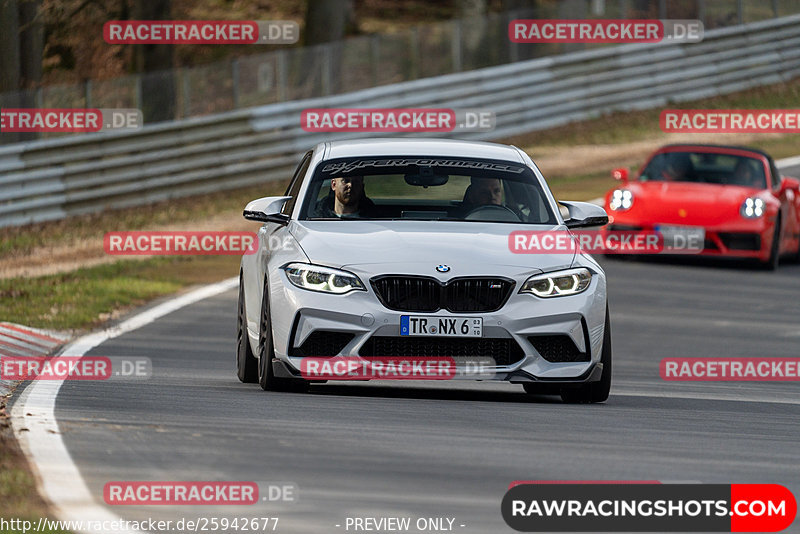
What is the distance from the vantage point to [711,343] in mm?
15688

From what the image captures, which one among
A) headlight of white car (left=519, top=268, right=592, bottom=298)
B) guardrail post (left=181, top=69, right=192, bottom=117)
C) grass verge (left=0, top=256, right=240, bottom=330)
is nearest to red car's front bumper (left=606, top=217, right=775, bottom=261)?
grass verge (left=0, top=256, right=240, bottom=330)

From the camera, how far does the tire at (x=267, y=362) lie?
10.5 meters

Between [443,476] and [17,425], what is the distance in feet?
7.95

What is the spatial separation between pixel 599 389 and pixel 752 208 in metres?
10.6

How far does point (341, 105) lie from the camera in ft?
96.7

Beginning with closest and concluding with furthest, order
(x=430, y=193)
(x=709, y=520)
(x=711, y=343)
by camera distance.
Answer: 1. (x=709, y=520)
2. (x=430, y=193)
3. (x=711, y=343)

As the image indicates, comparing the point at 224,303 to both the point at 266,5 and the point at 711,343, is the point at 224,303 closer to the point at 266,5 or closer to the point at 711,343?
the point at 711,343

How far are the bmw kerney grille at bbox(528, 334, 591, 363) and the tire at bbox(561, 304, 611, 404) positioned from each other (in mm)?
178

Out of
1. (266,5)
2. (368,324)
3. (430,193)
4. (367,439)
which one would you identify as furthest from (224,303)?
(266,5)

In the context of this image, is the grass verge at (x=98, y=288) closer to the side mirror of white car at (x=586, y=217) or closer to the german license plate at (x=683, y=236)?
the german license plate at (x=683, y=236)

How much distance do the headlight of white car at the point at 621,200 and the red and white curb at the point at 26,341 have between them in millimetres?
8028

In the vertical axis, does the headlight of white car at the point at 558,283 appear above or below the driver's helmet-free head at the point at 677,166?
above

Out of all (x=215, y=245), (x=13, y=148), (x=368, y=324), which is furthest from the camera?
(x=13, y=148)

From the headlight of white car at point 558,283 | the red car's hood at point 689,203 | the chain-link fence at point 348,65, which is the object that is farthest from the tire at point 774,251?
the headlight of white car at point 558,283
